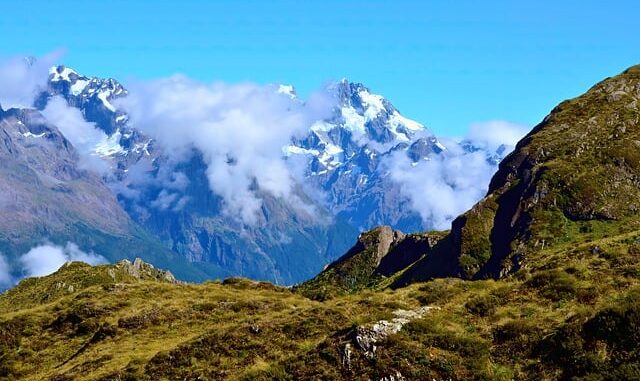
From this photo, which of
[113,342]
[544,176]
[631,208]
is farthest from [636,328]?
[544,176]

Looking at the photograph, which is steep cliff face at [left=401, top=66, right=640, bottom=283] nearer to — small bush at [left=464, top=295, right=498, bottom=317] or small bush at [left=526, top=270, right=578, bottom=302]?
small bush at [left=526, top=270, right=578, bottom=302]

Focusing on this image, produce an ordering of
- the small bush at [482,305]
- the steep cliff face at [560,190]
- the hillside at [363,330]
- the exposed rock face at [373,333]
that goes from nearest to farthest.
A: the hillside at [363,330] → the exposed rock face at [373,333] → the small bush at [482,305] → the steep cliff face at [560,190]

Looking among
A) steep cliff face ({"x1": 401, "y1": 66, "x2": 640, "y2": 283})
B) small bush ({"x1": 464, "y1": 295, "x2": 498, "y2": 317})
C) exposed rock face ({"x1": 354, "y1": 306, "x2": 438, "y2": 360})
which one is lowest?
exposed rock face ({"x1": 354, "y1": 306, "x2": 438, "y2": 360})

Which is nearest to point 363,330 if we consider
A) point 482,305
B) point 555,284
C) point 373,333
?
point 373,333

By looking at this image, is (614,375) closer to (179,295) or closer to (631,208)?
(179,295)

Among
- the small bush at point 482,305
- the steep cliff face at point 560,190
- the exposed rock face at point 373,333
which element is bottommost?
the exposed rock face at point 373,333

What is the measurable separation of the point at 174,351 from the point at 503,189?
5636 inches

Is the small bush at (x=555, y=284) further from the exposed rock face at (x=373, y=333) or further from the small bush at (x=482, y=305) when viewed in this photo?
the exposed rock face at (x=373, y=333)

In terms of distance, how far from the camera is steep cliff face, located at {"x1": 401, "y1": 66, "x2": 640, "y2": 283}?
437ft

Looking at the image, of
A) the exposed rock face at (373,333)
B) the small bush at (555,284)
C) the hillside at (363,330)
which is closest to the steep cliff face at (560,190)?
the hillside at (363,330)

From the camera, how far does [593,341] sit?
29281mm

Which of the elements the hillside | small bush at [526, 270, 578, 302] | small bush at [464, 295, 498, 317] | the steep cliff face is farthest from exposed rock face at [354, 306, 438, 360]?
the steep cliff face

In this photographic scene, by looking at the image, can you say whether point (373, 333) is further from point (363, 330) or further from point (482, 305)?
point (482, 305)

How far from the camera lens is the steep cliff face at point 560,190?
13325cm
